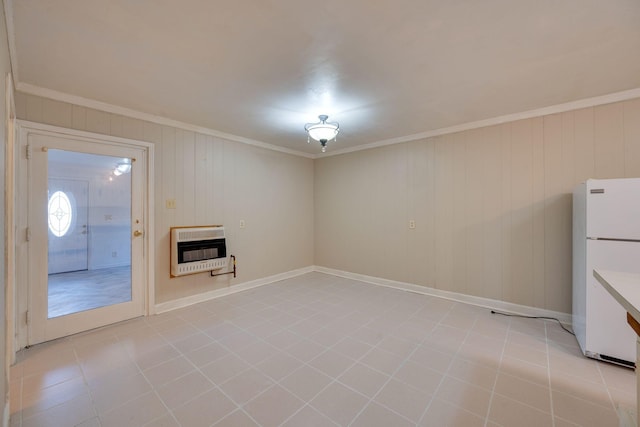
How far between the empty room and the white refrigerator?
18 millimetres

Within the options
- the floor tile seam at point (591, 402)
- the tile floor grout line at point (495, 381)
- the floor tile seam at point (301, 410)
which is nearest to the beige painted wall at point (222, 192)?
the floor tile seam at point (301, 410)

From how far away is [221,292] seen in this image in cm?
401

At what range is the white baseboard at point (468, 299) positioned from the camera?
3.10 meters

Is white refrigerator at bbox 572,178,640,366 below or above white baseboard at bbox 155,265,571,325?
above

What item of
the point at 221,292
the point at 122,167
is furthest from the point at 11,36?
the point at 221,292

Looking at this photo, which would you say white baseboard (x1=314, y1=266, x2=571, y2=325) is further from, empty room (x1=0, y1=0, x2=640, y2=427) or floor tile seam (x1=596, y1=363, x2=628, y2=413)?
floor tile seam (x1=596, y1=363, x2=628, y2=413)

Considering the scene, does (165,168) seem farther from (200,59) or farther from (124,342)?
(124,342)

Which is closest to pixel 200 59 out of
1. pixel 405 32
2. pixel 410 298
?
pixel 405 32

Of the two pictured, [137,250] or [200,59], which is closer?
[200,59]

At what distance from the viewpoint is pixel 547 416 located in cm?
166

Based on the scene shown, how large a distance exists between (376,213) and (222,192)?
2.62m

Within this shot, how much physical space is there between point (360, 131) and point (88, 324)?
13.7 feet

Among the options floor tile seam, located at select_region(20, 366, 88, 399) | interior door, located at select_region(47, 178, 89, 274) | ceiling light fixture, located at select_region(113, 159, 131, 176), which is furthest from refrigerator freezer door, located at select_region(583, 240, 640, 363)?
interior door, located at select_region(47, 178, 89, 274)

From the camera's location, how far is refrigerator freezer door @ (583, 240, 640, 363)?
2.15 m
